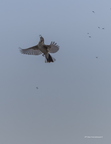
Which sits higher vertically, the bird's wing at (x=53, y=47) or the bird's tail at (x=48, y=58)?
the bird's wing at (x=53, y=47)

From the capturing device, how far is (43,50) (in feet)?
5.43

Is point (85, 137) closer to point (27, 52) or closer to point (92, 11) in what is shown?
point (27, 52)

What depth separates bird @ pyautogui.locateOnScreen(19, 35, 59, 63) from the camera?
1635mm

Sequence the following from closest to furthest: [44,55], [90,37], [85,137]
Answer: [85,137] < [44,55] < [90,37]

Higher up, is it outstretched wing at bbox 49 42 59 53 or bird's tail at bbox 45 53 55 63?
outstretched wing at bbox 49 42 59 53

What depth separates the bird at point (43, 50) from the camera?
163cm

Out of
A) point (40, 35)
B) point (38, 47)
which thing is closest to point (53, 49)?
point (38, 47)

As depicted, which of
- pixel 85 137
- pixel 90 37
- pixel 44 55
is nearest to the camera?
pixel 85 137

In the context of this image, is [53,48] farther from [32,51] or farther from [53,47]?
[32,51]

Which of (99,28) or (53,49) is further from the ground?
(99,28)

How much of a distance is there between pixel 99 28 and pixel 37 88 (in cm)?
54

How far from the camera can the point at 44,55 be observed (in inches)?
67.7

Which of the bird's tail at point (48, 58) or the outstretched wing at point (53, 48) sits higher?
the outstretched wing at point (53, 48)

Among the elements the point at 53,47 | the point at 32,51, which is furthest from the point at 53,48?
the point at 32,51
